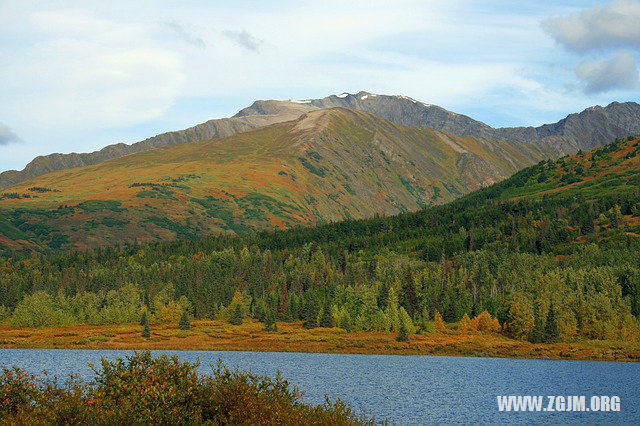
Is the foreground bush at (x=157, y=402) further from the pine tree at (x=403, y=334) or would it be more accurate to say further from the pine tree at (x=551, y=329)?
the pine tree at (x=551, y=329)

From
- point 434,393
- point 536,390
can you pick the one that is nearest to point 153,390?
point 434,393

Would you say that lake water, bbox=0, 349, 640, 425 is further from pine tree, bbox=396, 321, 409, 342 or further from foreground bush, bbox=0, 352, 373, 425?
foreground bush, bbox=0, 352, 373, 425

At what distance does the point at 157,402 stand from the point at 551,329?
17564cm

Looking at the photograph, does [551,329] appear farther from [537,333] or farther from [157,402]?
[157,402]

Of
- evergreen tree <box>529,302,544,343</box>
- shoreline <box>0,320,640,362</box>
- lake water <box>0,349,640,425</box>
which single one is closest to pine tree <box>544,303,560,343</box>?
evergreen tree <box>529,302,544,343</box>

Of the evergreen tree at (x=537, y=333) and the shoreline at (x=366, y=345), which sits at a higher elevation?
the evergreen tree at (x=537, y=333)

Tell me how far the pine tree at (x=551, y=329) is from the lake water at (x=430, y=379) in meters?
27.5

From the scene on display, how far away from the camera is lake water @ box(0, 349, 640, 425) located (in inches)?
3393

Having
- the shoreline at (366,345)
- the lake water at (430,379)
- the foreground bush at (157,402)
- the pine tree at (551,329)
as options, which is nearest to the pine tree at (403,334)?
the shoreline at (366,345)

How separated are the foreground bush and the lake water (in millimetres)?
36675

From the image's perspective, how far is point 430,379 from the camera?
12412cm

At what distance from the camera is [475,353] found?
588ft

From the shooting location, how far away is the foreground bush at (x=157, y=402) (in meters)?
39.6

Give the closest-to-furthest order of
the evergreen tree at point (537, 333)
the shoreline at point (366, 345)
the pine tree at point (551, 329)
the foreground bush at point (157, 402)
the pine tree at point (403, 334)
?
the foreground bush at point (157, 402) → the shoreline at point (366, 345) → the pine tree at point (403, 334) → the pine tree at point (551, 329) → the evergreen tree at point (537, 333)
